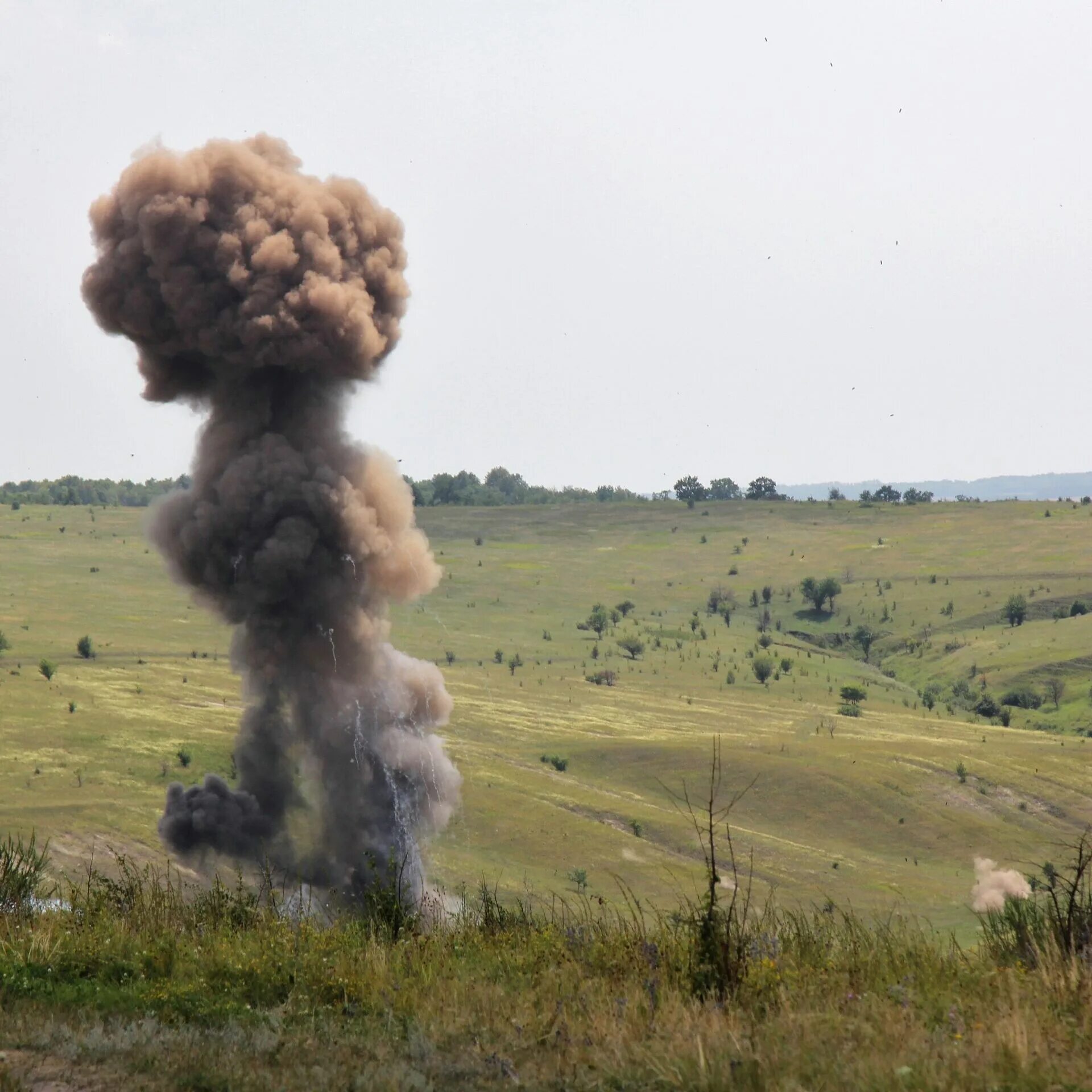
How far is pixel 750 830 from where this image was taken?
84188 mm

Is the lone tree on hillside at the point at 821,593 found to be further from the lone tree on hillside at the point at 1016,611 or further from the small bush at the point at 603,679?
the small bush at the point at 603,679

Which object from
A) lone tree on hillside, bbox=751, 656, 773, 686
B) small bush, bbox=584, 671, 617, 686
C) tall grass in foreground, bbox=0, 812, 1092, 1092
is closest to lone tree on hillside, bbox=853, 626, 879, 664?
lone tree on hillside, bbox=751, 656, 773, 686

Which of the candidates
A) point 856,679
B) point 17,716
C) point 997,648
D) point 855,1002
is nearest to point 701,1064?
point 855,1002

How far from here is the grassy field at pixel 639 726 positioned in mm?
71562

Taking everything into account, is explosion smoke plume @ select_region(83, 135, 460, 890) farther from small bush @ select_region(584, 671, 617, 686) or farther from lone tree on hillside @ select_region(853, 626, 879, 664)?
lone tree on hillside @ select_region(853, 626, 879, 664)

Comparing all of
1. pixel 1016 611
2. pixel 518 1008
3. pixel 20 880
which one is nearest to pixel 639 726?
pixel 1016 611

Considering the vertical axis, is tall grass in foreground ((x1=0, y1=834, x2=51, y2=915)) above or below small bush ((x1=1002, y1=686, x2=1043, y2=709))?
above

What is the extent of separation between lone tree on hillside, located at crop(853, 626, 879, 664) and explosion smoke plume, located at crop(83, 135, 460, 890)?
15117 cm

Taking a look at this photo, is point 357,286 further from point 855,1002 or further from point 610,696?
point 610,696

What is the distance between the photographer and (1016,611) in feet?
570

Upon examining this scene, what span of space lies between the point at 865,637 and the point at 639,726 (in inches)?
3119

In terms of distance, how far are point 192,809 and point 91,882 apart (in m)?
23.9

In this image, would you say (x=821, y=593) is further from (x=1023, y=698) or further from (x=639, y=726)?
Answer: (x=639, y=726)

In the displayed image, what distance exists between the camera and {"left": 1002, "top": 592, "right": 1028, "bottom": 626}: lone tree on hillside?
17375 cm
